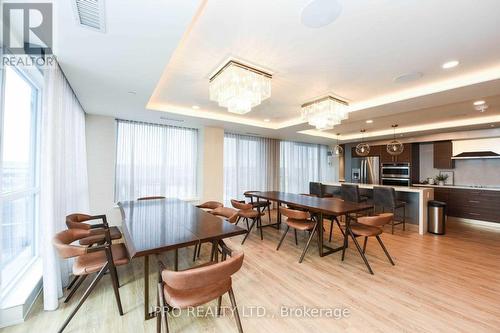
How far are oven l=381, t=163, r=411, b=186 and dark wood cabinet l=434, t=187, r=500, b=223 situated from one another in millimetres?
861

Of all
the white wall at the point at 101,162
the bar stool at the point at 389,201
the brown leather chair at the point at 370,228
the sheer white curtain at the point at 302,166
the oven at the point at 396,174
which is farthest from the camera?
the sheer white curtain at the point at 302,166

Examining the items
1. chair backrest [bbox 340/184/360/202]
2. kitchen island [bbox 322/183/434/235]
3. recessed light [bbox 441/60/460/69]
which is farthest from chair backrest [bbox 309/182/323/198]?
recessed light [bbox 441/60/460/69]

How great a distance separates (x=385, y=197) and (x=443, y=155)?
3169mm

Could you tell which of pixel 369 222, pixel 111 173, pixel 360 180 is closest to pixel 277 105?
pixel 369 222

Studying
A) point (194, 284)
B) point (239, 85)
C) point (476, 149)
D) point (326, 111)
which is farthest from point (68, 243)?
point (476, 149)

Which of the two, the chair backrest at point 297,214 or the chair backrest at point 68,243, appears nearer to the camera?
the chair backrest at point 68,243

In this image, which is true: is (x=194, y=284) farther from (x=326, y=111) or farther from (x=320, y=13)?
(x=326, y=111)

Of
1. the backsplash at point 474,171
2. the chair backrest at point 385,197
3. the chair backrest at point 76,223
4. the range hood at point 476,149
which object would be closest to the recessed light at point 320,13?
the chair backrest at point 76,223

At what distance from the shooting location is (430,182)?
20.7 ft

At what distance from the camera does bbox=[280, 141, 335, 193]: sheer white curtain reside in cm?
730

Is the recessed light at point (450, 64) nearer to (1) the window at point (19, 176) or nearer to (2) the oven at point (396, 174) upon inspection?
(1) the window at point (19, 176)

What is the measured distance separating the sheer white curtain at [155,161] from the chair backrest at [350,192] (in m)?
4.11

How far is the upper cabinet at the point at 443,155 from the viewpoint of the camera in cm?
584

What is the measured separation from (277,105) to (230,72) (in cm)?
183
